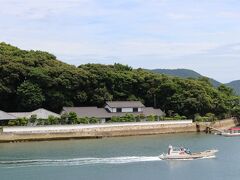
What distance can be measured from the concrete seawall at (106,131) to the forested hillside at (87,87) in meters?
5.14

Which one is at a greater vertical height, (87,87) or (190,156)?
(87,87)

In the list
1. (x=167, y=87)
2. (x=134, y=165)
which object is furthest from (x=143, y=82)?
(x=134, y=165)

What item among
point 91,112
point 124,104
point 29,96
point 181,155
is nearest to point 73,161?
point 181,155

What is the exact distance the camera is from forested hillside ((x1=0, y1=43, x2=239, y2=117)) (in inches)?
2559

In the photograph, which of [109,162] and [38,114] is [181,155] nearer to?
[109,162]

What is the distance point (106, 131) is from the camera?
190ft

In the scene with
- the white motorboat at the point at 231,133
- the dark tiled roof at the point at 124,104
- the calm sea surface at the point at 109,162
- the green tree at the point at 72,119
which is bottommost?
the calm sea surface at the point at 109,162

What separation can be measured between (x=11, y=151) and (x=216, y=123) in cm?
3048

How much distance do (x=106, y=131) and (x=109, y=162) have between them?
1959 cm

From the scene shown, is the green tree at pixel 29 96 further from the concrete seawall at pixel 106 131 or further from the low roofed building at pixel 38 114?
the concrete seawall at pixel 106 131

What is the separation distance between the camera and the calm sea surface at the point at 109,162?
34.1 metres

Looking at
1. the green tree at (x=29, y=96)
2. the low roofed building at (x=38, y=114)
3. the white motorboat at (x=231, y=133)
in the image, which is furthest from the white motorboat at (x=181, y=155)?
the green tree at (x=29, y=96)

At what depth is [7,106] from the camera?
6712cm

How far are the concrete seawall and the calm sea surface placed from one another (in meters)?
1.94
